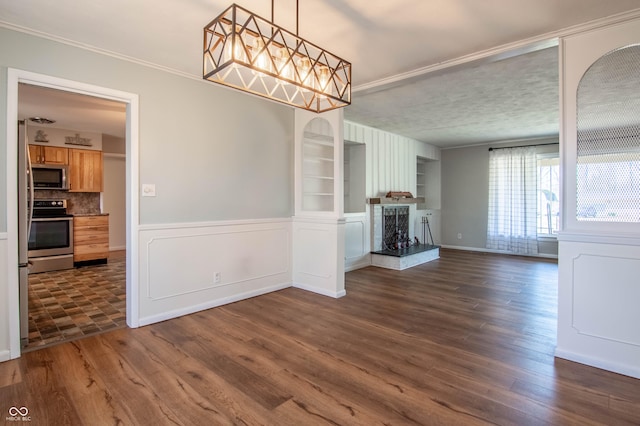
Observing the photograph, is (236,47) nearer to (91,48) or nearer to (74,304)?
(91,48)

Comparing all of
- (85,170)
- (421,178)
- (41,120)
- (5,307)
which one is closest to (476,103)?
(421,178)

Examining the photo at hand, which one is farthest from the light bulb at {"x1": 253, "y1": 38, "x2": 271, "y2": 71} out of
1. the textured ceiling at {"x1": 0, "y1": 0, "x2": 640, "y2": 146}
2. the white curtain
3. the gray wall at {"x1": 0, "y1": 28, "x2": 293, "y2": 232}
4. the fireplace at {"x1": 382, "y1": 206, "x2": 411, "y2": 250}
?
the white curtain

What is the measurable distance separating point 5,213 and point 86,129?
4.37 m

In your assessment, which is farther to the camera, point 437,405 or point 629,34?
point 629,34

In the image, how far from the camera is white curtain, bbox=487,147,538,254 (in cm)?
680

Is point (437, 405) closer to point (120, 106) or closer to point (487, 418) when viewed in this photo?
point (487, 418)

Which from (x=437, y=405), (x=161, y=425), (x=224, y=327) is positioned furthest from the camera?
(x=224, y=327)

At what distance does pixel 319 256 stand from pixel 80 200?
512cm

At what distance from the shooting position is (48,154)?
5.70 meters

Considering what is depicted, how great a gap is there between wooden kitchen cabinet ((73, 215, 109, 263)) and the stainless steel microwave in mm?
694

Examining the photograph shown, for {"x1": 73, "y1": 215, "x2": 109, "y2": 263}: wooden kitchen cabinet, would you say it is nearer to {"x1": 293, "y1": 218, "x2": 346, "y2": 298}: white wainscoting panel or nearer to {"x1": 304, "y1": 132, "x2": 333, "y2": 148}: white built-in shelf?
{"x1": 293, "y1": 218, "x2": 346, "y2": 298}: white wainscoting panel

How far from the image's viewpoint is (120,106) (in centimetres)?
444

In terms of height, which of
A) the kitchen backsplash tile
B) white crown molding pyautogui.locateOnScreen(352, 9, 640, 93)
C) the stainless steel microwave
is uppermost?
white crown molding pyautogui.locateOnScreen(352, 9, 640, 93)

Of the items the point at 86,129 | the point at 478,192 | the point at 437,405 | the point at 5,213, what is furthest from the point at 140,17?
the point at 478,192
